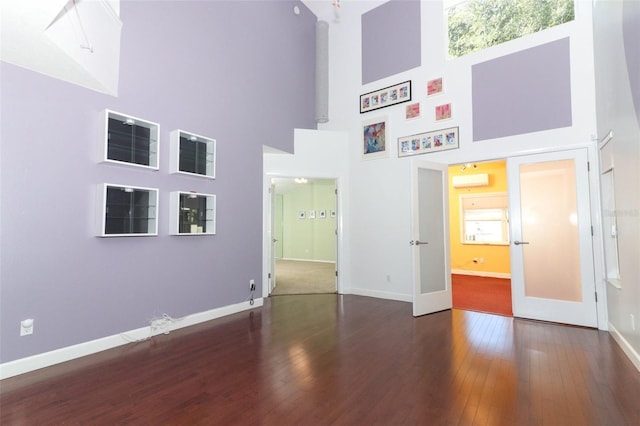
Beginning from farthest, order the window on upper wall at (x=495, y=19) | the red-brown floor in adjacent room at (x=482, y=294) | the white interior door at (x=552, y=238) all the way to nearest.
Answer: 1. the red-brown floor in adjacent room at (x=482, y=294)
2. the window on upper wall at (x=495, y=19)
3. the white interior door at (x=552, y=238)

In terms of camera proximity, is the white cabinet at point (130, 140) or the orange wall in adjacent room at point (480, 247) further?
the orange wall in adjacent room at point (480, 247)

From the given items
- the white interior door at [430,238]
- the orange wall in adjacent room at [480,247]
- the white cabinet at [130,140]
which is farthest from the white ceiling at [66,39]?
the orange wall in adjacent room at [480,247]

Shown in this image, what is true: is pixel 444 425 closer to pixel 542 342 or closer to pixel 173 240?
pixel 542 342

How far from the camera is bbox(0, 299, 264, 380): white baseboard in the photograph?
269cm

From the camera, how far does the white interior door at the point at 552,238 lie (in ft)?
13.2

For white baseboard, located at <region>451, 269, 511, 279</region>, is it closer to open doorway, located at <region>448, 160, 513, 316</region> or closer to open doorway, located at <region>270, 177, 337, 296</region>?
open doorway, located at <region>448, 160, 513, 316</region>

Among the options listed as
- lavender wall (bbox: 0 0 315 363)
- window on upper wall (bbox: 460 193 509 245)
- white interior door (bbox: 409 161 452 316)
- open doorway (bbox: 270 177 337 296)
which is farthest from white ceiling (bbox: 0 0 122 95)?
window on upper wall (bbox: 460 193 509 245)

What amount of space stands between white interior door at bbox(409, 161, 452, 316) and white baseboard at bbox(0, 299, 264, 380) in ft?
9.92

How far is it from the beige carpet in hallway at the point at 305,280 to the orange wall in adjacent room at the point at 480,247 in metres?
3.34

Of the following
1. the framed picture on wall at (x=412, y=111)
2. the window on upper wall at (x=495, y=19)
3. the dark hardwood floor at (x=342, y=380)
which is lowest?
the dark hardwood floor at (x=342, y=380)

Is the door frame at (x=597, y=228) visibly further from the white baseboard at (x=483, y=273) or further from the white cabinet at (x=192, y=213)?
the white cabinet at (x=192, y=213)

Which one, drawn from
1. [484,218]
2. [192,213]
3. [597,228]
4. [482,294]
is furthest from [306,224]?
[597,228]

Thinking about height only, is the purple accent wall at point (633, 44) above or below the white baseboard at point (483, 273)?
above

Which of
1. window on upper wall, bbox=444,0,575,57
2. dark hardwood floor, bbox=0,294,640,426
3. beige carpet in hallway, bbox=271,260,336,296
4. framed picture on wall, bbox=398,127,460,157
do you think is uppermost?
window on upper wall, bbox=444,0,575,57
